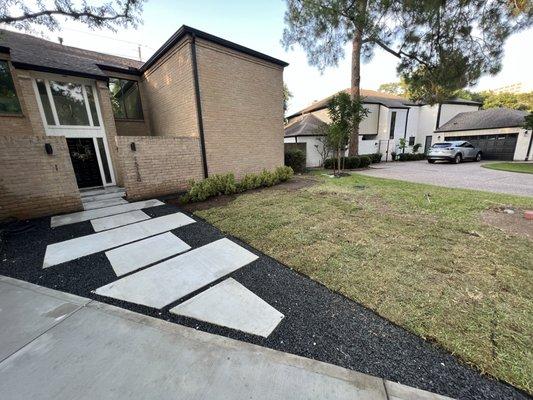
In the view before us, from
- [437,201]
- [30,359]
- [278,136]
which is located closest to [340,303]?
[30,359]

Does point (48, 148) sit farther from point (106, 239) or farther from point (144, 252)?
point (144, 252)

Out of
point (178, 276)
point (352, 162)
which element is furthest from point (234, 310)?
point (352, 162)

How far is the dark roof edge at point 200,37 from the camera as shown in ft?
21.5

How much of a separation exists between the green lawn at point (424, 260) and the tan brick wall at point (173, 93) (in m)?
4.01

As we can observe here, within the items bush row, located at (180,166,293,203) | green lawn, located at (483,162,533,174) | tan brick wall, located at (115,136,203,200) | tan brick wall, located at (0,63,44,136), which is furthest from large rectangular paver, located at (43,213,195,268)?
green lawn, located at (483,162,533,174)

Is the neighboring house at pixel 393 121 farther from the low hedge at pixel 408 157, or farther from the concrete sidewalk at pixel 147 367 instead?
the concrete sidewalk at pixel 147 367

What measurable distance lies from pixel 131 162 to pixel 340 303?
627cm

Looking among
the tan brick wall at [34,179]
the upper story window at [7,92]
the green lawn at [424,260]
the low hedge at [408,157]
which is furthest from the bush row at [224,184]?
the low hedge at [408,157]

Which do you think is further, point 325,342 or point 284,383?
point 325,342

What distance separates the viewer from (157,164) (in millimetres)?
6539

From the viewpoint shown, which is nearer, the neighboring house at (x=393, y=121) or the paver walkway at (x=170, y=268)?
the paver walkway at (x=170, y=268)

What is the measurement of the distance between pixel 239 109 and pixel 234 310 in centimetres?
748

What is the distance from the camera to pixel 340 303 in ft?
7.35

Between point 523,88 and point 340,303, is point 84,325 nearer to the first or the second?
point 340,303
